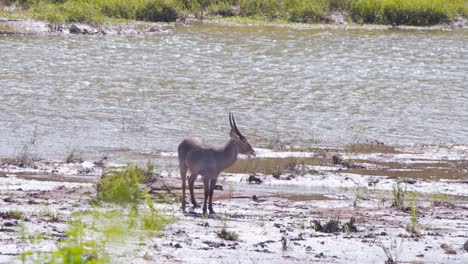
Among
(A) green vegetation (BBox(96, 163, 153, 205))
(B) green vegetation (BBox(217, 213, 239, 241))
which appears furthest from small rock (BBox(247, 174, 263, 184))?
(B) green vegetation (BBox(217, 213, 239, 241))

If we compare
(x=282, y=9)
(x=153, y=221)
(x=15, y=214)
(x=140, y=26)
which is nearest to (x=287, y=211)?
(x=153, y=221)

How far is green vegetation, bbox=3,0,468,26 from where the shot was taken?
2734 cm

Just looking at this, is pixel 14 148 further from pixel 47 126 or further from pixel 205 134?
pixel 205 134

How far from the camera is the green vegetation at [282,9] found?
27.3 metres

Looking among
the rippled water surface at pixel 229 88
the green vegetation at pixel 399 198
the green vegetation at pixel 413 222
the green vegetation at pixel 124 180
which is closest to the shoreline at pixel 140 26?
the rippled water surface at pixel 229 88

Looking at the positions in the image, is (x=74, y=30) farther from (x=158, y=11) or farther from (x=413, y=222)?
(x=413, y=222)

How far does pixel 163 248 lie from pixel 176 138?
21.5ft

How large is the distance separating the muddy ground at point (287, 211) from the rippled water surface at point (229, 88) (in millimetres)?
1616

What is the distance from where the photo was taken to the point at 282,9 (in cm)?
2912

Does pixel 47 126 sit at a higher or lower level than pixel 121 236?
lower

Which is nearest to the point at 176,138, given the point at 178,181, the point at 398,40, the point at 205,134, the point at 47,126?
the point at 205,134

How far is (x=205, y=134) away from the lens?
14.2 m

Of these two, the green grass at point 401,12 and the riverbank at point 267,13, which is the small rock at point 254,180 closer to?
the riverbank at point 267,13

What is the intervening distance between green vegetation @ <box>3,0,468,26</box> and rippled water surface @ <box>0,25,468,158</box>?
5.12ft
